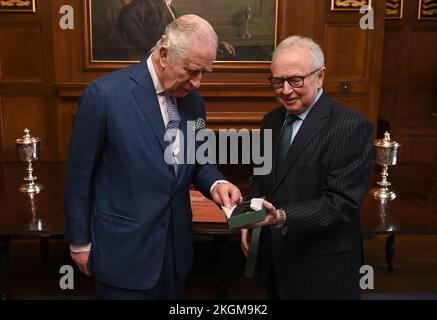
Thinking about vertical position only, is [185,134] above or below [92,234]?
above

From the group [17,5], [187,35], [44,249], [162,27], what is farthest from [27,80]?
[187,35]

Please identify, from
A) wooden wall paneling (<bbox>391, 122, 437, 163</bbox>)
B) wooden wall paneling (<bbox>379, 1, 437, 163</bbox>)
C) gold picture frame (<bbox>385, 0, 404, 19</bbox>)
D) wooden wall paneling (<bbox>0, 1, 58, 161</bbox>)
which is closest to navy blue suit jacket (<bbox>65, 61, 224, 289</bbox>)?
wooden wall paneling (<bbox>0, 1, 58, 161</bbox>)

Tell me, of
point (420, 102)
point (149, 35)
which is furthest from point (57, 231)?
point (420, 102)

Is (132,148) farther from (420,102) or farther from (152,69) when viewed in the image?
(420,102)

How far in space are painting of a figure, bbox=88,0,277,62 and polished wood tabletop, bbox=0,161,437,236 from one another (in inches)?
74.3

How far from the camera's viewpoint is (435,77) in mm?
6617

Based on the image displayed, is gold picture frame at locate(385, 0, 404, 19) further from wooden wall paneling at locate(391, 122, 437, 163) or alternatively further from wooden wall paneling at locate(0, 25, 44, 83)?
wooden wall paneling at locate(0, 25, 44, 83)

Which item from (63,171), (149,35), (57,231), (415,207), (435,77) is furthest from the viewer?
(435,77)

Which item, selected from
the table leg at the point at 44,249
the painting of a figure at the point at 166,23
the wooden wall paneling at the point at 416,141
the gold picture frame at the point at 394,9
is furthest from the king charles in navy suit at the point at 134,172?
the gold picture frame at the point at 394,9

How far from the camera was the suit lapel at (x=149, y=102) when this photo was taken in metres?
1.84

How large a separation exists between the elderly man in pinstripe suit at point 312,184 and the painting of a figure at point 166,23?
3.46m

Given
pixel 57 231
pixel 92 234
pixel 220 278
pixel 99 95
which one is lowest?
pixel 220 278

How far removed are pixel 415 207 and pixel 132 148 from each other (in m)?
1.93

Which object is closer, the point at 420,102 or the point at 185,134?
the point at 185,134
